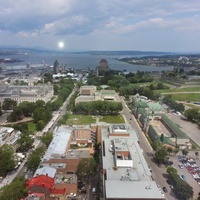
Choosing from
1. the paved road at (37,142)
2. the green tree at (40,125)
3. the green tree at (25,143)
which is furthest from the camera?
the green tree at (40,125)

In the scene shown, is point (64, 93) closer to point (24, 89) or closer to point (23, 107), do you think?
point (24, 89)

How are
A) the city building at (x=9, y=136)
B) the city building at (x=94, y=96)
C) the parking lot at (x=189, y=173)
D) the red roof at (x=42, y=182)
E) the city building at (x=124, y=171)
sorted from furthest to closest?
the city building at (x=94, y=96) < the city building at (x=9, y=136) < the parking lot at (x=189, y=173) < the red roof at (x=42, y=182) < the city building at (x=124, y=171)

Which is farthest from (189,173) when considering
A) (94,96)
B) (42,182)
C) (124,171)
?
(94,96)

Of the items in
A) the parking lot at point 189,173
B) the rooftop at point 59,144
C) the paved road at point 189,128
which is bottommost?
the paved road at point 189,128

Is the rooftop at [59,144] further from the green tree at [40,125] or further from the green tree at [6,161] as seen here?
the green tree at [40,125]

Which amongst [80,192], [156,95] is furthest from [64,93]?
[80,192]

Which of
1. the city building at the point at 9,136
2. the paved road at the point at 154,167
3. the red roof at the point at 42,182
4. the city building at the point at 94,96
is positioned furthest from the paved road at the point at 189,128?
the city building at the point at 9,136

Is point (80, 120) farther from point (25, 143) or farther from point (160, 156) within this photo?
point (160, 156)
